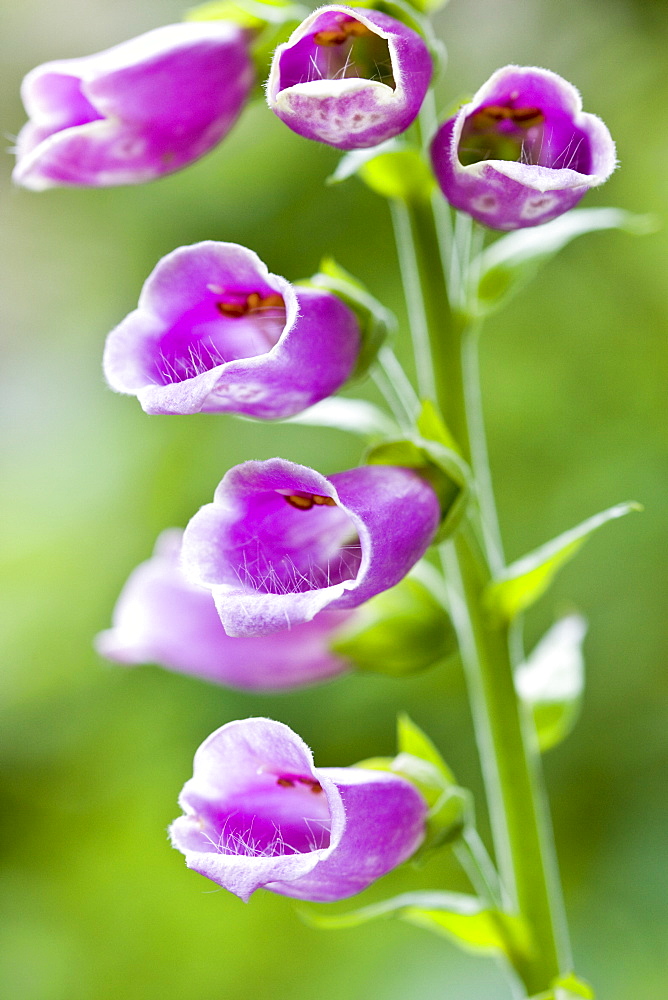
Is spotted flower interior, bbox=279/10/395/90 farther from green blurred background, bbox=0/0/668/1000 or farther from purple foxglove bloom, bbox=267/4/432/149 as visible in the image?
green blurred background, bbox=0/0/668/1000

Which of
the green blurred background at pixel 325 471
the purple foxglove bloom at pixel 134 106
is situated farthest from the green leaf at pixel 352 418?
the green blurred background at pixel 325 471

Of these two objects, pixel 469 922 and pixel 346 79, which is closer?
pixel 346 79

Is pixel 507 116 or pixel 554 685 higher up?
pixel 507 116

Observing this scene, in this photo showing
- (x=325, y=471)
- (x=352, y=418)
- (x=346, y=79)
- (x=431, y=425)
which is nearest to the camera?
(x=346, y=79)

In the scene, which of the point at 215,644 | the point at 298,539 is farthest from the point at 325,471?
the point at 298,539

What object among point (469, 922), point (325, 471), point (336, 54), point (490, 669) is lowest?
point (325, 471)

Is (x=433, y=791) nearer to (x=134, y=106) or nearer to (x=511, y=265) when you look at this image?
(x=511, y=265)

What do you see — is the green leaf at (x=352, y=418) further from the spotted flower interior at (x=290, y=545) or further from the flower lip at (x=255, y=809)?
the flower lip at (x=255, y=809)
